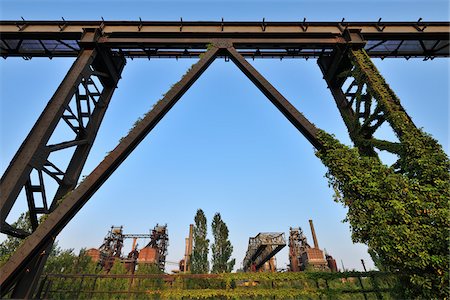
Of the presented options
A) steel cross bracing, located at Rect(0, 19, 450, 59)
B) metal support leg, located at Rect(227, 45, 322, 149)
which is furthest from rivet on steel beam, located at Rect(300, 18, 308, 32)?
metal support leg, located at Rect(227, 45, 322, 149)

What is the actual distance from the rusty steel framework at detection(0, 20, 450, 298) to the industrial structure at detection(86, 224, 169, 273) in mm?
23901

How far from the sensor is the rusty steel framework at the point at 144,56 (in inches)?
177

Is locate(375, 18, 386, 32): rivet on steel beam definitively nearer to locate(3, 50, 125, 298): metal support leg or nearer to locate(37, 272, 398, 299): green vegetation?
locate(37, 272, 398, 299): green vegetation

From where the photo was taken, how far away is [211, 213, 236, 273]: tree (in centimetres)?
2042

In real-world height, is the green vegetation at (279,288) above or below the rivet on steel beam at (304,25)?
below

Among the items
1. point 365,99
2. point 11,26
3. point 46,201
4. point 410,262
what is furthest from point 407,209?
point 11,26

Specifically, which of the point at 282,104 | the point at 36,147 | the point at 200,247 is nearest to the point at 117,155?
the point at 36,147

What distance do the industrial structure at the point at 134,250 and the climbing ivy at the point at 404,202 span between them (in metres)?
27.5

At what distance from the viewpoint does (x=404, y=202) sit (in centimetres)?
384

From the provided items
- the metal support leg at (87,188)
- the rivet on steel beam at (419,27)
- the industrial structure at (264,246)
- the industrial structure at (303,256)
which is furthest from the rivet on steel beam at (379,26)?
the industrial structure at (303,256)

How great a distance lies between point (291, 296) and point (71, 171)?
659 cm

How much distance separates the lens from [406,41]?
7609mm

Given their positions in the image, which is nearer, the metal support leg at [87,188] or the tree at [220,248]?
the metal support leg at [87,188]

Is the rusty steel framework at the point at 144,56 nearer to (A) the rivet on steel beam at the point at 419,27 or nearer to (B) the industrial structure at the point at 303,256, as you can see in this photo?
(A) the rivet on steel beam at the point at 419,27
